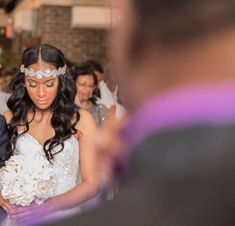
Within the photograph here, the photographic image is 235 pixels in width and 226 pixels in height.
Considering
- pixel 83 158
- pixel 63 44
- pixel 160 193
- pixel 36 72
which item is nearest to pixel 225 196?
pixel 160 193

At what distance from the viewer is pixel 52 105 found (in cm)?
351

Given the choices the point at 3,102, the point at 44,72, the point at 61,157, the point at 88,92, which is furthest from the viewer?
the point at 88,92

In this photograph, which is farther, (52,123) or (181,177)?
(52,123)

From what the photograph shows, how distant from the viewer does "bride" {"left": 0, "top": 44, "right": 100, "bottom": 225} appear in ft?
10.9

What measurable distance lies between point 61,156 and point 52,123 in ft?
0.56

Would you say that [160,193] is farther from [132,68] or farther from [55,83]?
[55,83]

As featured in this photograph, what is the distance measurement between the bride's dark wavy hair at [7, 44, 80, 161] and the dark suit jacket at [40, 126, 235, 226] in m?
2.79

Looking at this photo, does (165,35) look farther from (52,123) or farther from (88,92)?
(88,92)

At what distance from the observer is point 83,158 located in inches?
130

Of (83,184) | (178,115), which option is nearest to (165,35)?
(178,115)

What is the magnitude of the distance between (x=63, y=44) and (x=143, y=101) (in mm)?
11738

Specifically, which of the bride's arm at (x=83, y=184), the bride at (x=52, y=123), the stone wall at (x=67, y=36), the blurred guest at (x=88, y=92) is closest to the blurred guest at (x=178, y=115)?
the bride's arm at (x=83, y=184)

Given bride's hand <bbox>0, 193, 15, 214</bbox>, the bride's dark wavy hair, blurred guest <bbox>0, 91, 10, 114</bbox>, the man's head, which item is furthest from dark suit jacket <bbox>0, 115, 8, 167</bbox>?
the man's head

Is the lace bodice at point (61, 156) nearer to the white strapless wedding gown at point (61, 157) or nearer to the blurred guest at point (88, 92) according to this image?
the white strapless wedding gown at point (61, 157)
